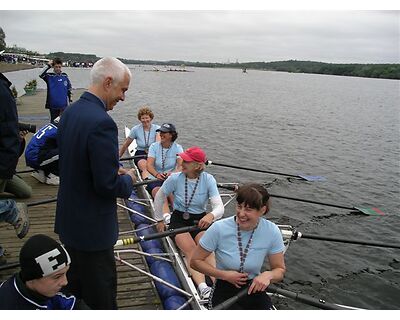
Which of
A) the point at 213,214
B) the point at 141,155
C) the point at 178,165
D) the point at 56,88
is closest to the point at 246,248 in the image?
the point at 213,214

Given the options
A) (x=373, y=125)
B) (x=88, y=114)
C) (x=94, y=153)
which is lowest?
(x=373, y=125)

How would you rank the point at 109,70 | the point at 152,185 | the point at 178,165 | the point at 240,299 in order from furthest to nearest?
the point at 152,185 < the point at 178,165 < the point at 240,299 < the point at 109,70

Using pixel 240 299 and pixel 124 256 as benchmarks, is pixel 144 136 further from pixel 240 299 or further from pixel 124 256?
pixel 240 299

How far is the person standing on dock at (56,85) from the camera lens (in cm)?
959

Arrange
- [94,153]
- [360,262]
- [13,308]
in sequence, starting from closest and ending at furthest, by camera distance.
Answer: [13,308] < [94,153] < [360,262]

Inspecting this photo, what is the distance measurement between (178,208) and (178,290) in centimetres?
111

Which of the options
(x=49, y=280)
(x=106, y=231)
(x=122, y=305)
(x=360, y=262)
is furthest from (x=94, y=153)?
(x=360, y=262)

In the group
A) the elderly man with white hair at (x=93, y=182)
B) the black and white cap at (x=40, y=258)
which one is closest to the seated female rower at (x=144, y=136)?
Answer: the elderly man with white hair at (x=93, y=182)

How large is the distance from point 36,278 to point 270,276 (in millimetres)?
1844

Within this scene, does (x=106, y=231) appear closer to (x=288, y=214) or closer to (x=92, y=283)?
(x=92, y=283)

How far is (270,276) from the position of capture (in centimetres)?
320

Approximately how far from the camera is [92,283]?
2846 millimetres

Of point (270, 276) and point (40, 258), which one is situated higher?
point (40, 258)
